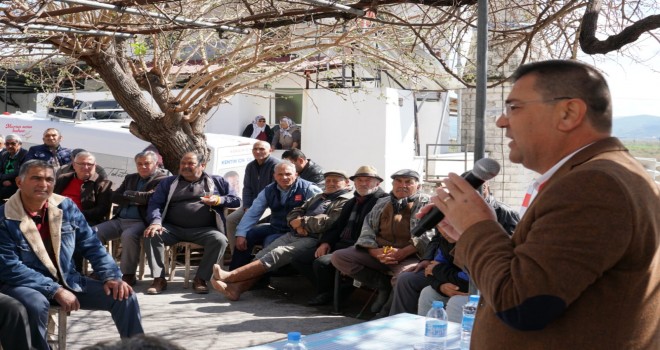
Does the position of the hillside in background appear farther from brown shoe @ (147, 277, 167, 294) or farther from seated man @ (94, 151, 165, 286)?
seated man @ (94, 151, 165, 286)

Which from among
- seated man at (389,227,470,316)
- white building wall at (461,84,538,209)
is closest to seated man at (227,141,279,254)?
seated man at (389,227,470,316)

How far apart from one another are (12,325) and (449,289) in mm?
3167

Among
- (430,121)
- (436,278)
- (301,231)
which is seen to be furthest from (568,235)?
(430,121)

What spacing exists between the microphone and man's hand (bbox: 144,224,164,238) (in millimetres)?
6916

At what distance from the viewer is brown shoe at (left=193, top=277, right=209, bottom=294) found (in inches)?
351

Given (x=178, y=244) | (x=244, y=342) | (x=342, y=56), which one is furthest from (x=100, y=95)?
(x=244, y=342)

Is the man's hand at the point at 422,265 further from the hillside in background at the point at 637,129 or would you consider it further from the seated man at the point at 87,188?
the seated man at the point at 87,188

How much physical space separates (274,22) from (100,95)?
1360cm

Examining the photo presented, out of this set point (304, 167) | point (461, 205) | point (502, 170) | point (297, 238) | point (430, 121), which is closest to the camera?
point (461, 205)

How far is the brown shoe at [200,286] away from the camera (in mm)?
8922

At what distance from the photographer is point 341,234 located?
8273mm

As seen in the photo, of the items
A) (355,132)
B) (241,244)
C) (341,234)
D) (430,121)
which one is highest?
(430,121)

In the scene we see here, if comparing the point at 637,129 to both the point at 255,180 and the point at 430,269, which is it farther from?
the point at 430,269

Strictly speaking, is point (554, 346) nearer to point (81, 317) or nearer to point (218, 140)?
point (81, 317)
